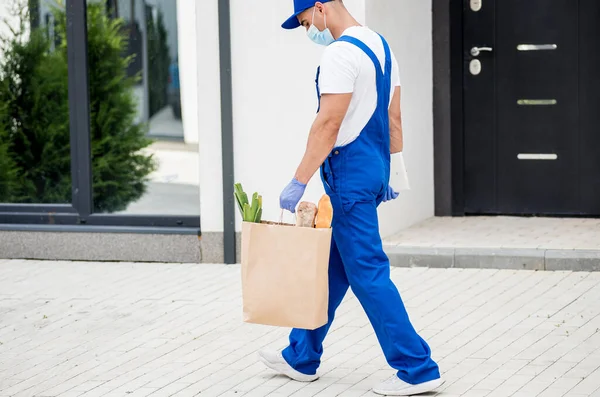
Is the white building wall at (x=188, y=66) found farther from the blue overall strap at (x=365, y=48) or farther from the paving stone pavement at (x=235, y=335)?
the blue overall strap at (x=365, y=48)

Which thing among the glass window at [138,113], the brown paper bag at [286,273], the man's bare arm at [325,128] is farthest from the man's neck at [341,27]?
the glass window at [138,113]

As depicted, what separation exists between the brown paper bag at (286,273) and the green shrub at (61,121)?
4301mm

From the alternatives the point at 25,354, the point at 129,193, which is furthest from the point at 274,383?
the point at 129,193

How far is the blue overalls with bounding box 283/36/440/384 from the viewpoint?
205 inches

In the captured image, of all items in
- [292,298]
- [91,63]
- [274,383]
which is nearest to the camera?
[292,298]

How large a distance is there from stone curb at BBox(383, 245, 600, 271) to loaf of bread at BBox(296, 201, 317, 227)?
325 cm

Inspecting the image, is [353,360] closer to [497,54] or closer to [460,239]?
[460,239]

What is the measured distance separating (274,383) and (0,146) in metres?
4.71

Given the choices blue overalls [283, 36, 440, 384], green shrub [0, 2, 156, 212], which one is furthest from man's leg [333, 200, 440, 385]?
green shrub [0, 2, 156, 212]

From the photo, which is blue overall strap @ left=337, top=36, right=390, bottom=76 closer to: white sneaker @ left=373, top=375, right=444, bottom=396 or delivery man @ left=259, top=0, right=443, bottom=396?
delivery man @ left=259, top=0, right=443, bottom=396

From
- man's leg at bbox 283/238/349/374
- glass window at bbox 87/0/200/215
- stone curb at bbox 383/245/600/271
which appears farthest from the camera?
glass window at bbox 87/0/200/215

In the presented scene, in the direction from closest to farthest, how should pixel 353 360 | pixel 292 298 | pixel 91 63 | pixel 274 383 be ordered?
1. pixel 292 298
2. pixel 274 383
3. pixel 353 360
4. pixel 91 63

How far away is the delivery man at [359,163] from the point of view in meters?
5.09

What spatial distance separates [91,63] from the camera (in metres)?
9.30
